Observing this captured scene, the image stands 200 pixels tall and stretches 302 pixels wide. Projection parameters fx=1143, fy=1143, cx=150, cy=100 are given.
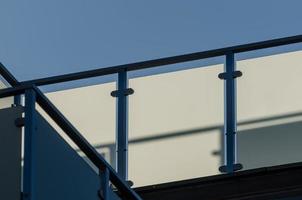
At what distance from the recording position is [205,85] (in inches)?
280

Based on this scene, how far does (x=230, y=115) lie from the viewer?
6.92 meters

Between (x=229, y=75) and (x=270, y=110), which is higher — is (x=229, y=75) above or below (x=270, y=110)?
above

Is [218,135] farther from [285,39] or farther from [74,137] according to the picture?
[74,137]

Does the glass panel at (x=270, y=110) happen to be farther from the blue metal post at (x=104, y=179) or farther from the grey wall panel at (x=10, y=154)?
the grey wall panel at (x=10, y=154)

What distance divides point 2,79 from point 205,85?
1.28m

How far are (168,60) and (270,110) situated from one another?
0.79 metres

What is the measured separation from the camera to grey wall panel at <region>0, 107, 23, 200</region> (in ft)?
13.1

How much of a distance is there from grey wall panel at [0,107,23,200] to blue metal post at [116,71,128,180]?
115 inches

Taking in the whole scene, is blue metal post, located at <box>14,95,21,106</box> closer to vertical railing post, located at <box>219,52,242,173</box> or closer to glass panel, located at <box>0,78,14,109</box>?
glass panel, located at <box>0,78,14,109</box>

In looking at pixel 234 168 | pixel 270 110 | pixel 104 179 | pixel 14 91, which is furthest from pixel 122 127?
pixel 14 91

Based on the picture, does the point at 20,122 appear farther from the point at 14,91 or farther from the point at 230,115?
the point at 230,115

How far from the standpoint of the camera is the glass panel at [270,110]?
6734mm

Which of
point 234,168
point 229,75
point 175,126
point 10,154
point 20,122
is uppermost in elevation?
point 229,75

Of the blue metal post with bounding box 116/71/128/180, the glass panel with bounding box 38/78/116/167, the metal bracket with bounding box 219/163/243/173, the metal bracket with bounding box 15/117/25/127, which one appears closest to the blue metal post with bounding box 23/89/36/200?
the metal bracket with bounding box 15/117/25/127
